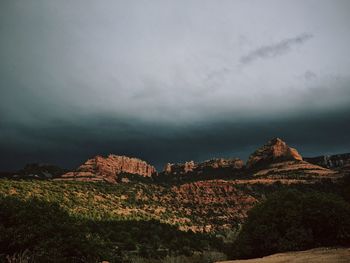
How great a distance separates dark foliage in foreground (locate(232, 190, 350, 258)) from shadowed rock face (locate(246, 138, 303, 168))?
141327 mm

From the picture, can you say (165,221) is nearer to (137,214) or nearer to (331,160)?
(137,214)

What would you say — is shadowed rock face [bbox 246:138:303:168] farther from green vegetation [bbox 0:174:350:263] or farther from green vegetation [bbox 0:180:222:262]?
green vegetation [bbox 0:180:222:262]

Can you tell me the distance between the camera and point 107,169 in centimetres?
15625

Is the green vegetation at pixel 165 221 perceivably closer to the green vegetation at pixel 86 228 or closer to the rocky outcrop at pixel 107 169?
the green vegetation at pixel 86 228

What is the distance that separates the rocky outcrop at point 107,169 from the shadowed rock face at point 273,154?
Answer: 63.3m

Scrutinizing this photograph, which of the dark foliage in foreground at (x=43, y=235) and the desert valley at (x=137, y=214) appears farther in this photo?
the desert valley at (x=137, y=214)

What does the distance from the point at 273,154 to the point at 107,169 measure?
8561 cm

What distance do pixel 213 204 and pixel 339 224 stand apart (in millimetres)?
67182

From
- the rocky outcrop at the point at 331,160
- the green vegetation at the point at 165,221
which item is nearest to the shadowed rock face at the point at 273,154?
the rocky outcrop at the point at 331,160

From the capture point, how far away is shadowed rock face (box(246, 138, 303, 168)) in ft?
551

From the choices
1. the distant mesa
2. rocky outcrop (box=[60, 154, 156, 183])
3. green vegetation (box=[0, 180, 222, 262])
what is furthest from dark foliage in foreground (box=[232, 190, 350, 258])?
rocky outcrop (box=[60, 154, 156, 183])

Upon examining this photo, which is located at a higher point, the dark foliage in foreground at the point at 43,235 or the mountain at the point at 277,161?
the mountain at the point at 277,161

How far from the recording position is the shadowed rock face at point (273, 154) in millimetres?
168000

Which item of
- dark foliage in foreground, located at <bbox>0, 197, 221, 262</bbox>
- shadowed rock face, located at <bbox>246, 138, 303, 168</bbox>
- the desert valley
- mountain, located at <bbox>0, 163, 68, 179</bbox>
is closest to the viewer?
dark foliage in foreground, located at <bbox>0, 197, 221, 262</bbox>
